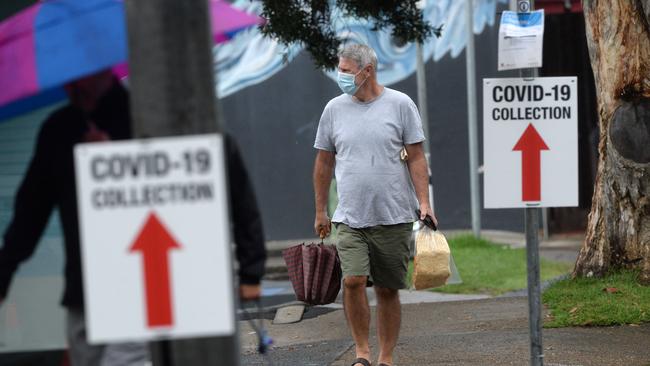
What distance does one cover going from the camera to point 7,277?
4422mm

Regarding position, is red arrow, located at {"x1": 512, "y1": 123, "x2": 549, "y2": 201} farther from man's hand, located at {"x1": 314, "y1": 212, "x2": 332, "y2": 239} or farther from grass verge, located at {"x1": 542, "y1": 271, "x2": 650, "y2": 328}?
grass verge, located at {"x1": 542, "y1": 271, "x2": 650, "y2": 328}

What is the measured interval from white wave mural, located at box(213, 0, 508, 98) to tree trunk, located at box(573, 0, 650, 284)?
569cm

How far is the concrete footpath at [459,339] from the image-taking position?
728cm

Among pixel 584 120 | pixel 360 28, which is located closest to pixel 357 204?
pixel 360 28

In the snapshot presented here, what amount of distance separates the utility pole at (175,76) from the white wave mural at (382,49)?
11105 mm

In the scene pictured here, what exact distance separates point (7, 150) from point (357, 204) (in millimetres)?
2475

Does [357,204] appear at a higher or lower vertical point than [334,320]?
higher

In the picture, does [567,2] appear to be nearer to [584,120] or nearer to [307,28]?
[584,120]

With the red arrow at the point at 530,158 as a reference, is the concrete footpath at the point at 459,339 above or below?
below

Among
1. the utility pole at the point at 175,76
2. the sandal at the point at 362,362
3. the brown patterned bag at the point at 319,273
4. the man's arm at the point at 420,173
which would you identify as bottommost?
the sandal at the point at 362,362

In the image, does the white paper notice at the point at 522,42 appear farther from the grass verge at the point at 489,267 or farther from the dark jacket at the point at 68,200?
the grass verge at the point at 489,267

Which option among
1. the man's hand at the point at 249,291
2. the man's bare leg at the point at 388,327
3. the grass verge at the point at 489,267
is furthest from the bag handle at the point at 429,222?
the grass verge at the point at 489,267

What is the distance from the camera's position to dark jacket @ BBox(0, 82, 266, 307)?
14.5ft

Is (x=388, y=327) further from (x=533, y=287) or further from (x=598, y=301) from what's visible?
(x=598, y=301)
